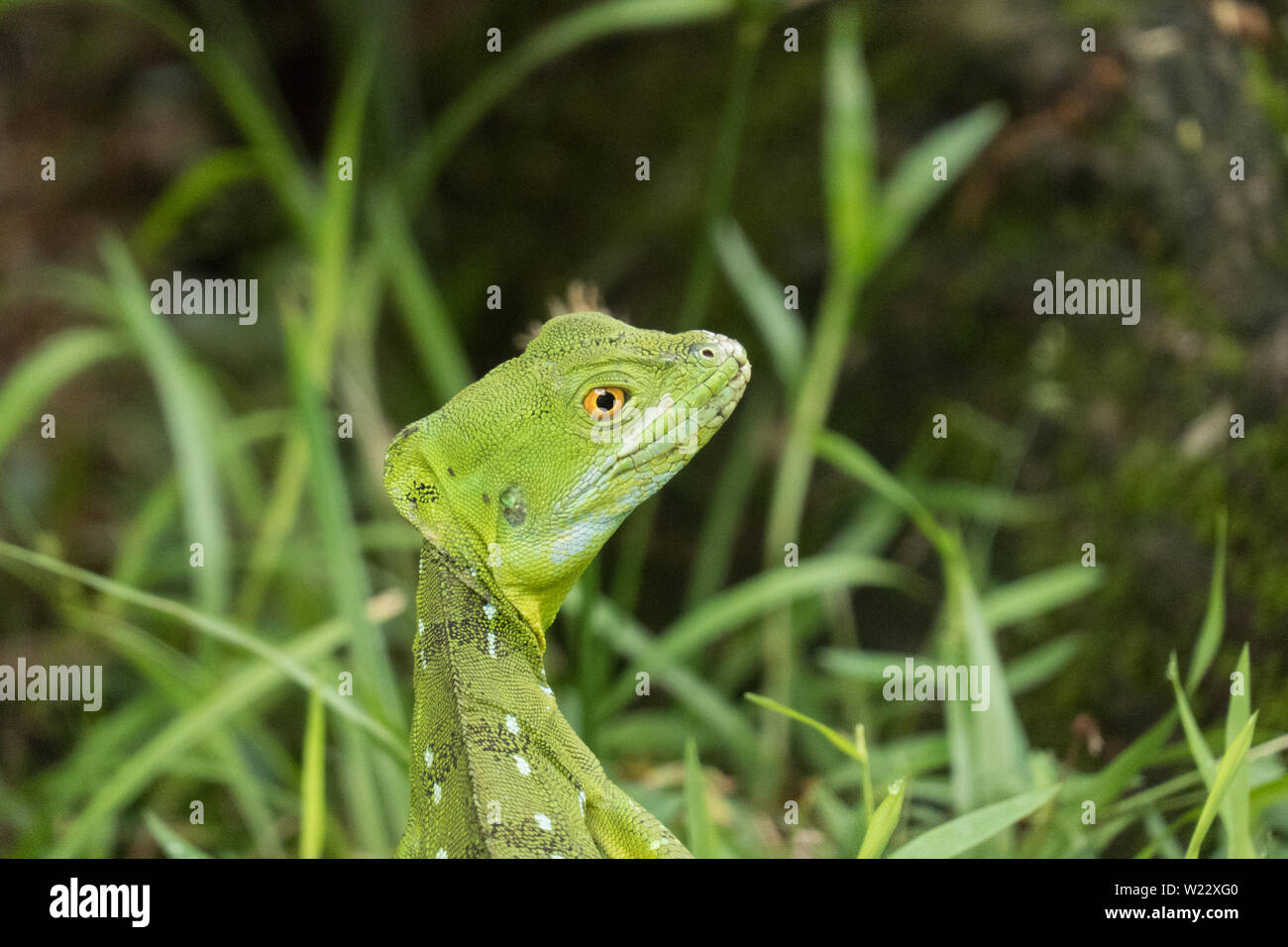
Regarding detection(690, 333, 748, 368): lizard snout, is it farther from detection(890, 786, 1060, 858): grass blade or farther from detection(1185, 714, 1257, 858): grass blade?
detection(1185, 714, 1257, 858): grass blade

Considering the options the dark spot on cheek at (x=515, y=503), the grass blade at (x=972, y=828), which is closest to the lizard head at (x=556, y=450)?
the dark spot on cheek at (x=515, y=503)

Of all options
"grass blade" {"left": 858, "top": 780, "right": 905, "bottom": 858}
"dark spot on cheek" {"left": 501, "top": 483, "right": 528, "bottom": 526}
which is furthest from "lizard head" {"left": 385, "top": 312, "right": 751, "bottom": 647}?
"grass blade" {"left": 858, "top": 780, "right": 905, "bottom": 858}

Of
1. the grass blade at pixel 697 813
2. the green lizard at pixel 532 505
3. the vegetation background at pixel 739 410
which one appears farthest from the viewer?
the vegetation background at pixel 739 410

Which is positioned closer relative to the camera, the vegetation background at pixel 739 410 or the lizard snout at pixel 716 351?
the lizard snout at pixel 716 351

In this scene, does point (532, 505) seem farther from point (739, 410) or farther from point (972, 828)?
point (739, 410)

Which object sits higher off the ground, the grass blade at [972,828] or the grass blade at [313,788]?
the grass blade at [313,788]

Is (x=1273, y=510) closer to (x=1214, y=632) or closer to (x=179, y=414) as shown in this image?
(x=1214, y=632)

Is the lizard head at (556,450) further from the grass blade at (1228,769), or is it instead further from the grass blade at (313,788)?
the grass blade at (1228,769)

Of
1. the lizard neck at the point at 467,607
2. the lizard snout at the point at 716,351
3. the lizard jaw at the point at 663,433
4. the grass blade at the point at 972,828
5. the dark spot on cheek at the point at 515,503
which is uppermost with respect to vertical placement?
the lizard snout at the point at 716,351
